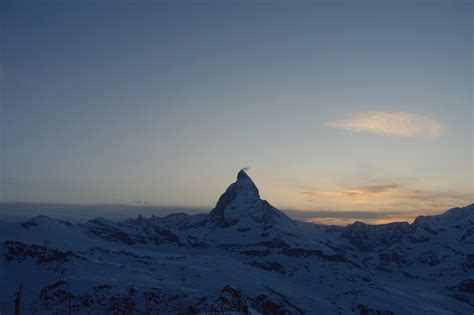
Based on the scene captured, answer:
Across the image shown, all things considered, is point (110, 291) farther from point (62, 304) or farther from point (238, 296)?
point (238, 296)

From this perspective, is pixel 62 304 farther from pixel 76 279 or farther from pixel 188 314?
pixel 188 314

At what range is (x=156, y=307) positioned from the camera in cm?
18112

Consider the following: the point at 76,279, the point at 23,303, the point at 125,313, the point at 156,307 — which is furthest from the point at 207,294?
the point at 23,303

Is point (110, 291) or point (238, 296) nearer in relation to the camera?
point (238, 296)

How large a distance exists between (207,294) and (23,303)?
223ft

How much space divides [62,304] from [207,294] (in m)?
53.8

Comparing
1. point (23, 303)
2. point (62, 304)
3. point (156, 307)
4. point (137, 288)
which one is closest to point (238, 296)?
point (156, 307)

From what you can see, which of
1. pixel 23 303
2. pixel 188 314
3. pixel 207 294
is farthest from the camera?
pixel 207 294

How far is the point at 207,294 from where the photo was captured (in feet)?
637

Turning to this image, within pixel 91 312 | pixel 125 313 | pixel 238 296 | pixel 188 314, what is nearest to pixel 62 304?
pixel 91 312

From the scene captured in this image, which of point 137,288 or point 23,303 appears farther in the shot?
point 137,288

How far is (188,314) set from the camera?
166 meters

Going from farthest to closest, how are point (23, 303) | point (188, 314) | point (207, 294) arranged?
point (207, 294), point (23, 303), point (188, 314)

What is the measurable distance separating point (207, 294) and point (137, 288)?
2867 centimetres
